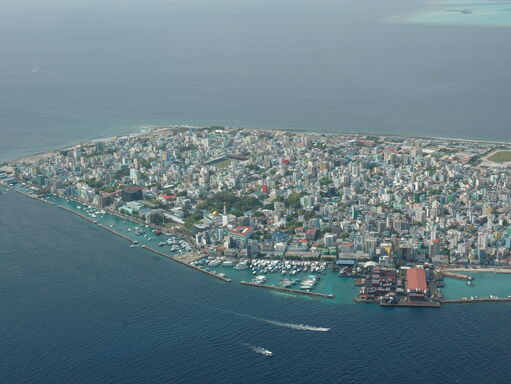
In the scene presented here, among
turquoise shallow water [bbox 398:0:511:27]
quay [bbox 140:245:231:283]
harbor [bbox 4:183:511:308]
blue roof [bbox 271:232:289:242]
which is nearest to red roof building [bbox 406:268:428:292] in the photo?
harbor [bbox 4:183:511:308]

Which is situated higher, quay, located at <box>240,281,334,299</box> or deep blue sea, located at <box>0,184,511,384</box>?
quay, located at <box>240,281,334,299</box>

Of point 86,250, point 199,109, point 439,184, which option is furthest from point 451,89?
point 86,250

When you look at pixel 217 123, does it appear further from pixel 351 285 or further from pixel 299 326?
pixel 299 326

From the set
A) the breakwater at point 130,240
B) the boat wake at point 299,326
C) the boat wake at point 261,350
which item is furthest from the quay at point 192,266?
the boat wake at point 261,350

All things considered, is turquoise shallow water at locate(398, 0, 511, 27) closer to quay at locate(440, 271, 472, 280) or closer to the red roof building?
quay at locate(440, 271, 472, 280)

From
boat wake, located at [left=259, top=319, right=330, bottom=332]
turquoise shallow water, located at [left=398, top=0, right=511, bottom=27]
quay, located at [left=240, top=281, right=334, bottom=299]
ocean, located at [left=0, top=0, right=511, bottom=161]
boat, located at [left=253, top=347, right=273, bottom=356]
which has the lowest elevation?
boat, located at [left=253, top=347, right=273, bottom=356]

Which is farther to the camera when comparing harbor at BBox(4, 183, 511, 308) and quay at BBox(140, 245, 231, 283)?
quay at BBox(140, 245, 231, 283)

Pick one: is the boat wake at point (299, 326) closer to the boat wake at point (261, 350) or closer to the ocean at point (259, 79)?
the boat wake at point (261, 350)
